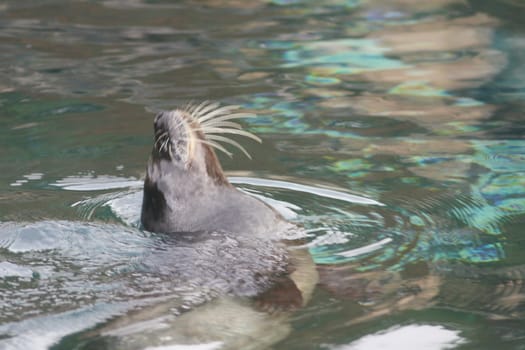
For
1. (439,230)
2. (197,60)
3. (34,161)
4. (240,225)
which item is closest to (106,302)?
(240,225)

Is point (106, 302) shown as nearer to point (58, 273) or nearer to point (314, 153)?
point (58, 273)

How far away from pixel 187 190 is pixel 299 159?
4.75 feet

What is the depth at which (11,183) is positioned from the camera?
5773 millimetres

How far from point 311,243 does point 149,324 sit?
3.71 ft

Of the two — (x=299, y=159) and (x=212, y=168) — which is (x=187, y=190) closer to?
(x=212, y=168)

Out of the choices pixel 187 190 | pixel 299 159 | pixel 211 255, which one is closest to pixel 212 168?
pixel 187 190

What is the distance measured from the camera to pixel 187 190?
477cm

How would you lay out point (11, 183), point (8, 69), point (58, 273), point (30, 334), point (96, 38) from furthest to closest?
point (96, 38)
point (8, 69)
point (11, 183)
point (58, 273)
point (30, 334)

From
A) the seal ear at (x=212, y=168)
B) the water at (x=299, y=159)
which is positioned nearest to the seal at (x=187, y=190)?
the seal ear at (x=212, y=168)

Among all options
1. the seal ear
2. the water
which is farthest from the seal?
the water

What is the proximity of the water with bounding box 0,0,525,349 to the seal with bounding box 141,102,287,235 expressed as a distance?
8.1 inches

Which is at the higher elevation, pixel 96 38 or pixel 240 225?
pixel 96 38

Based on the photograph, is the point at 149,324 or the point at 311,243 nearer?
the point at 149,324

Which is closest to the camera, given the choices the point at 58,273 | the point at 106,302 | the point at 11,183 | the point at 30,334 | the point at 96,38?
the point at 30,334
